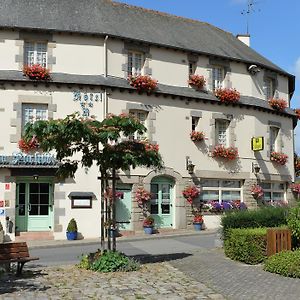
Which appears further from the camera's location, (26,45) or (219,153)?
(219,153)

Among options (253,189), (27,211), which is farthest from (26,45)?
(253,189)

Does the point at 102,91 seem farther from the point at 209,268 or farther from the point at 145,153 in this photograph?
the point at 209,268

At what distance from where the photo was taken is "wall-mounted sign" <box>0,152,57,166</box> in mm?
18188

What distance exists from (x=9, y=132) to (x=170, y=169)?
6576 millimetres

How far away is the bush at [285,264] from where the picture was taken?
10.00 metres

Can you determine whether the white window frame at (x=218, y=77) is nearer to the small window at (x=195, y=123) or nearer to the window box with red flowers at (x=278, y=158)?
the small window at (x=195, y=123)

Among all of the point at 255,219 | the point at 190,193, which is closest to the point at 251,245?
the point at 255,219

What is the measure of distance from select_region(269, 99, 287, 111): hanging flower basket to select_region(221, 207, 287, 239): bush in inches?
431

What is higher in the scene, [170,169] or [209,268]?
[170,169]

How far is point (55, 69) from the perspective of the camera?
19.3 metres

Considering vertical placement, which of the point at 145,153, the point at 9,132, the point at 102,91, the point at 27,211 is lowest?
the point at 27,211

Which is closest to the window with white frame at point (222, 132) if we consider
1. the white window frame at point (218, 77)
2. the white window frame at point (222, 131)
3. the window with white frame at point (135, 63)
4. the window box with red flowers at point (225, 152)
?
the white window frame at point (222, 131)

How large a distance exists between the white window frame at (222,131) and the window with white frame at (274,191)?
2804mm

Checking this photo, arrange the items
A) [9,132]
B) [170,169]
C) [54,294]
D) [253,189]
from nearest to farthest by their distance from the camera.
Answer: [54,294] < [9,132] < [170,169] < [253,189]
